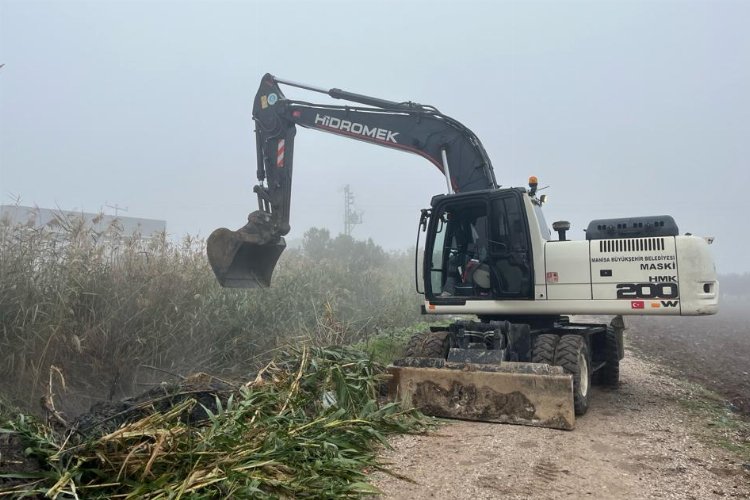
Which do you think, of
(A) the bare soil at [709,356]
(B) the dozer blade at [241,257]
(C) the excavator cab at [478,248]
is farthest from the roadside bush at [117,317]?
(A) the bare soil at [709,356]

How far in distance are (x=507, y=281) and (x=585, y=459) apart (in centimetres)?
250

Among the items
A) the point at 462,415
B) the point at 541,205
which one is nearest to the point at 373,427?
the point at 462,415

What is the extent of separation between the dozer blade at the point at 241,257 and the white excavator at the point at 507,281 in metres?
0.02

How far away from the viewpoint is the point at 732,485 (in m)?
3.92

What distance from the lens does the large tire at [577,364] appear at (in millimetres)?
5844

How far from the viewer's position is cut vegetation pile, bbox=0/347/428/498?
9.59 ft

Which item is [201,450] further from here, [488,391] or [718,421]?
[718,421]

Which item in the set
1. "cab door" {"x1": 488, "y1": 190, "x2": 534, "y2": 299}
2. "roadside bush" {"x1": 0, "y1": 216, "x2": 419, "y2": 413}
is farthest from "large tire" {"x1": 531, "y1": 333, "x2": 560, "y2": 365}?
"roadside bush" {"x1": 0, "y1": 216, "x2": 419, "y2": 413}

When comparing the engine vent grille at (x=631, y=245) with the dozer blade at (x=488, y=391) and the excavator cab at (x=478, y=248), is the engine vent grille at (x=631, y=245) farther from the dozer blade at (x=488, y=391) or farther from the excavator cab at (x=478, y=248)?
the dozer blade at (x=488, y=391)

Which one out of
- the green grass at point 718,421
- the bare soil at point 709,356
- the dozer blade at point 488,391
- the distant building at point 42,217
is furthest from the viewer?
the bare soil at point 709,356

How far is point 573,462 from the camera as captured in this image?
14.3ft

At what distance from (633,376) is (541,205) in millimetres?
3850

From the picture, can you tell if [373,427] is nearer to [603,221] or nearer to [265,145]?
[603,221]

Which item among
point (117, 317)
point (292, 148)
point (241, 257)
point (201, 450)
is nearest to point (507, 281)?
point (241, 257)
